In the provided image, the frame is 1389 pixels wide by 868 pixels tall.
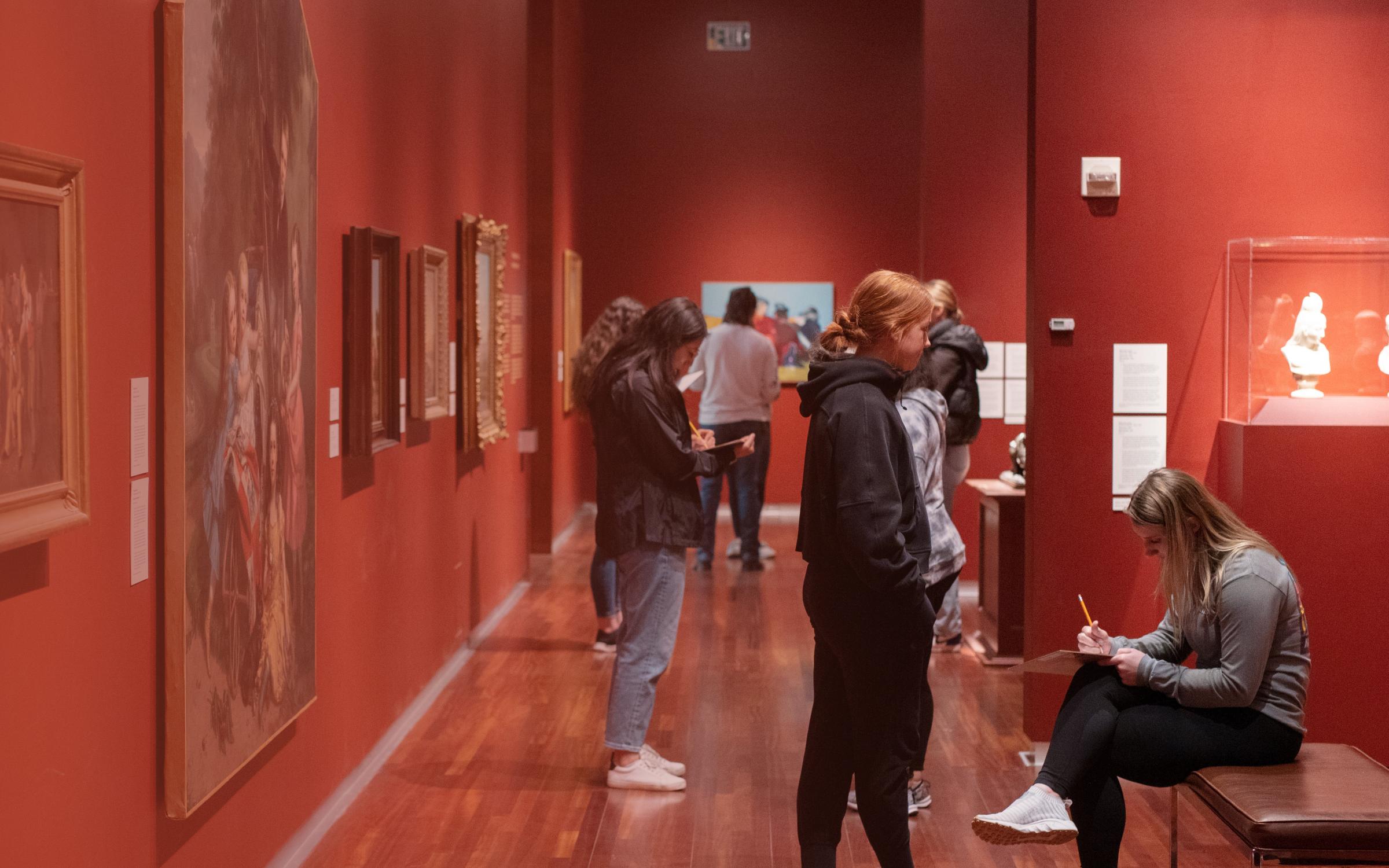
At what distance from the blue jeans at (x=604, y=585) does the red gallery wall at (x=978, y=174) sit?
257 cm

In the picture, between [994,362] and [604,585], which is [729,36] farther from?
[604,585]

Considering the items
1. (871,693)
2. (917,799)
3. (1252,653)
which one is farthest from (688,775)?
(1252,653)

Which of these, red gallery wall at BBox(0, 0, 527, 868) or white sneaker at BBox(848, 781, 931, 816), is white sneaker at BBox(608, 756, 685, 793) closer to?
white sneaker at BBox(848, 781, 931, 816)

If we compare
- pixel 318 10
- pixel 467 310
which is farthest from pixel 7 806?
pixel 467 310

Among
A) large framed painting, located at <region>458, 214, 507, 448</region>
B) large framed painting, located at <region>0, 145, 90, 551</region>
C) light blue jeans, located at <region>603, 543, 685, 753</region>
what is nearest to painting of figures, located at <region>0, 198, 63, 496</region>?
large framed painting, located at <region>0, 145, 90, 551</region>

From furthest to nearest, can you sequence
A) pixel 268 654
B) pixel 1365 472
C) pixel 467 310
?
pixel 467 310 → pixel 1365 472 → pixel 268 654

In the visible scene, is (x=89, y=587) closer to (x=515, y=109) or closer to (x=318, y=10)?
(x=318, y=10)

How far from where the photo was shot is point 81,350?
247 centimetres

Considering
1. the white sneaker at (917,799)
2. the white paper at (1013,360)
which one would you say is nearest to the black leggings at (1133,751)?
the white sneaker at (917,799)

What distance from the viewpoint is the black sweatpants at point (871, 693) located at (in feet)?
10.4

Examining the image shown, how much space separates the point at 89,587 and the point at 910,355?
1.84m

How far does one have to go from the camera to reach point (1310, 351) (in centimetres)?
483

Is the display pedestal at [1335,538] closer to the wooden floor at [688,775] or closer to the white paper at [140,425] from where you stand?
the wooden floor at [688,775]

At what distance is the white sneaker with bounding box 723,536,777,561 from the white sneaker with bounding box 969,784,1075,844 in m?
6.34
